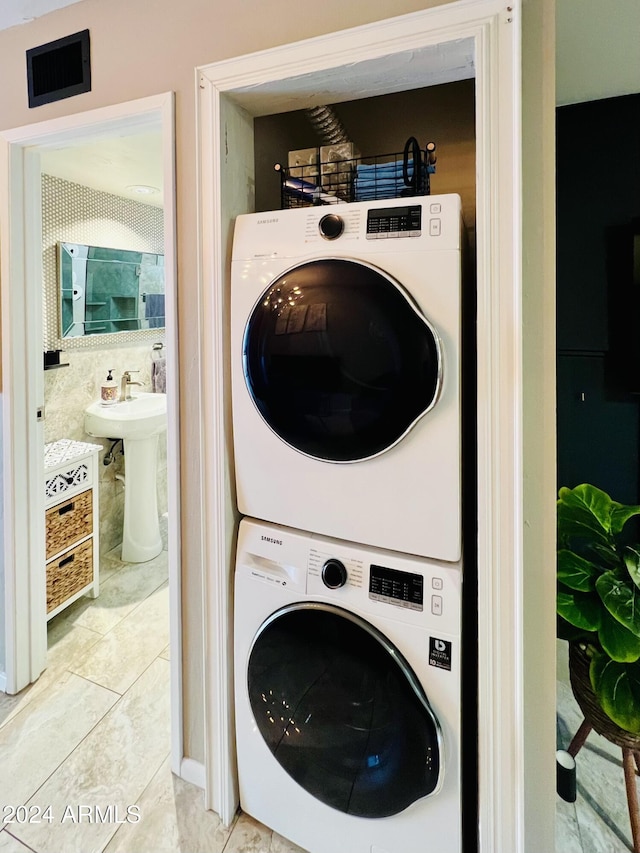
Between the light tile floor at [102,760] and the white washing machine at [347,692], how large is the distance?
233 mm

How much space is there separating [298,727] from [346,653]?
28cm

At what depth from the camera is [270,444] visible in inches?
48.5

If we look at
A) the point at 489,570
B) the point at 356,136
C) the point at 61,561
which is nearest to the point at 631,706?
the point at 489,570

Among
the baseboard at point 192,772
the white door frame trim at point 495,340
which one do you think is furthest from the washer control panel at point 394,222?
the baseboard at point 192,772

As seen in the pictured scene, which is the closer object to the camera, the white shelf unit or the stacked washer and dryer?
the stacked washer and dryer

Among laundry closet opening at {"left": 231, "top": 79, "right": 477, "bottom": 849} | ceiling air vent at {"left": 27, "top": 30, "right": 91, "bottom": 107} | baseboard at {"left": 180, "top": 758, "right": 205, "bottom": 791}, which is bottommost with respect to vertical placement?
baseboard at {"left": 180, "top": 758, "right": 205, "bottom": 791}

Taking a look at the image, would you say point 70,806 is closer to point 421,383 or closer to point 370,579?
point 370,579

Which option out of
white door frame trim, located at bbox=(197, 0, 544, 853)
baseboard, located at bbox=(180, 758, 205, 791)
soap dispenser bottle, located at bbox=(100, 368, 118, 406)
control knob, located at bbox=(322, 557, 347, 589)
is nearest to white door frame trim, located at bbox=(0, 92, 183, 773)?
baseboard, located at bbox=(180, 758, 205, 791)

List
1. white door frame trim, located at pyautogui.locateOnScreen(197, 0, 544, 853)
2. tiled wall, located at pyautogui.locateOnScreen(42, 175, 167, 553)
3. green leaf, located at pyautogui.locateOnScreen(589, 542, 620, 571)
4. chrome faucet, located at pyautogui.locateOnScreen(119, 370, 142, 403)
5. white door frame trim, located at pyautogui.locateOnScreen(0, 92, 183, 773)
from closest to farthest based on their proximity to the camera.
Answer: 1. white door frame trim, located at pyautogui.locateOnScreen(197, 0, 544, 853)
2. green leaf, located at pyautogui.locateOnScreen(589, 542, 620, 571)
3. white door frame trim, located at pyautogui.locateOnScreen(0, 92, 183, 773)
4. tiled wall, located at pyautogui.locateOnScreen(42, 175, 167, 553)
5. chrome faucet, located at pyautogui.locateOnScreen(119, 370, 142, 403)

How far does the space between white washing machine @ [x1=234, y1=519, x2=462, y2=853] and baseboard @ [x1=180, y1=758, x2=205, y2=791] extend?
21cm

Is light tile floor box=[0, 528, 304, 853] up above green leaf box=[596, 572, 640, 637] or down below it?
below

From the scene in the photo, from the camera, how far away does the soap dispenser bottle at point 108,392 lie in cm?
292

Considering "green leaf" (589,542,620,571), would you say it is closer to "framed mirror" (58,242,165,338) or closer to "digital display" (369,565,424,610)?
"digital display" (369,565,424,610)

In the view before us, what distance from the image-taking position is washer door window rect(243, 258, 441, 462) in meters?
1.03
